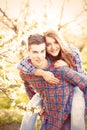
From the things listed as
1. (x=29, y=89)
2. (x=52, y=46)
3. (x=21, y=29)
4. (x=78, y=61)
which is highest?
(x=21, y=29)

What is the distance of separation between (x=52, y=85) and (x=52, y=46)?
0.95 ft

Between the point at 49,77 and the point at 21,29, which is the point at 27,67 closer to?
the point at 49,77

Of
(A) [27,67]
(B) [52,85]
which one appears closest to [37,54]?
(A) [27,67]

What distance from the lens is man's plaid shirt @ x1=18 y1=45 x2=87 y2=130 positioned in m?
2.32

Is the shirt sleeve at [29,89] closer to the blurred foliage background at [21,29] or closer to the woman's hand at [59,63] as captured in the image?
the blurred foliage background at [21,29]

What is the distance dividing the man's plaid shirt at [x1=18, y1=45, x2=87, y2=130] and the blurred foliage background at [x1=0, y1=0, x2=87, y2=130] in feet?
0.43

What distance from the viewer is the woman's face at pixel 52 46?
7.77 feet

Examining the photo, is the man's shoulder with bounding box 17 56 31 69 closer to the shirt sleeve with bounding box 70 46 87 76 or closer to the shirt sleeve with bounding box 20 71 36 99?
the shirt sleeve with bounding box 20 71 36 99

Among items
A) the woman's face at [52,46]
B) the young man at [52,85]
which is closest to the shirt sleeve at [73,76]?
the young man at [52,85]

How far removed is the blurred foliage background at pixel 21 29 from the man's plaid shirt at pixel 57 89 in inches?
5.1

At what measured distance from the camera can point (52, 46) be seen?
2.38 meters

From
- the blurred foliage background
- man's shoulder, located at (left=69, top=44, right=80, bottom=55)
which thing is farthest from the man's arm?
man's shoulder, located at (left=69, top=44, right=80, bottom=55)

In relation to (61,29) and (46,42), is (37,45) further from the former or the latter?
(61,29)

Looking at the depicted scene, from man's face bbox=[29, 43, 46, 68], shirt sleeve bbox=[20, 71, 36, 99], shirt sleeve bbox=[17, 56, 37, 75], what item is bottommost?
shirt sleeve bbox=[20, 71, 36, 99]
